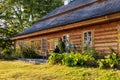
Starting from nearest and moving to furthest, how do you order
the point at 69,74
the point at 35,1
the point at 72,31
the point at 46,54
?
the point at 69,74 < the point at 72,31 < the point at 46,54 < the point at 35,1

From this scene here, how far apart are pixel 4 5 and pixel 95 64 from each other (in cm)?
3697

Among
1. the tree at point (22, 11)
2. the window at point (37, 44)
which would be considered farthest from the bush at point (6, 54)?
the tree at point (22, 11)

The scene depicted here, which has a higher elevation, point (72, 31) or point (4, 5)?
point (4, 5)

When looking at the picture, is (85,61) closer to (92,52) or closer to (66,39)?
(92,52)

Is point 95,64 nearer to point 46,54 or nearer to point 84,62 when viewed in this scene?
point 84,62

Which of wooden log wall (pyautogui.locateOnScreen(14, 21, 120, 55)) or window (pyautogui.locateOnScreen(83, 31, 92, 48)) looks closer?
wooden log wall (pyautogui.locateOnScreen(14, 21, 120, 55))

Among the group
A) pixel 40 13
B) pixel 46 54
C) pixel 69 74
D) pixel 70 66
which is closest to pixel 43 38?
pixel 46 54

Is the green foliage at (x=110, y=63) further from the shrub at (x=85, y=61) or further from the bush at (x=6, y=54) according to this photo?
the bush at (x=6, y=54)

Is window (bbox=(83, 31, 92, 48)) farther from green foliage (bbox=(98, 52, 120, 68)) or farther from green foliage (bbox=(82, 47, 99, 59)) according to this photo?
green foliage (bbox=(98, 52, 120, 68))

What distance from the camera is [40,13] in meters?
49.8

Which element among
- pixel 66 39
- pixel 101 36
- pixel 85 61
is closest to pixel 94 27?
pixel 101 36

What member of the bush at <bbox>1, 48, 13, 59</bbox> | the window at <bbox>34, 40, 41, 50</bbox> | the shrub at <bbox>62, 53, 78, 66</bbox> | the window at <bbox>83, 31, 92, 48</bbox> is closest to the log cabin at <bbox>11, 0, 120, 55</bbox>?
the window at <bbox>83, 31, 92, 48</bbox>

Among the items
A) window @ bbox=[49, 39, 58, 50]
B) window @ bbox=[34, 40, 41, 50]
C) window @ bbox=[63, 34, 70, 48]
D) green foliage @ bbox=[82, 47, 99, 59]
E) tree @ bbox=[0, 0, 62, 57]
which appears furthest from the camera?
tree @ bbox=[0, 0, 62, 57]

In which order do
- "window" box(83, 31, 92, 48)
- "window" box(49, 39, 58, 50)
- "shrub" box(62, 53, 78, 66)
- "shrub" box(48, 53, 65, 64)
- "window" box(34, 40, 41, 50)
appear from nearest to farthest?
"shrub" box(62, 53, 78, 66) < "shrub" box(48, 53, 65, 64) < "window" box(83, 31, 92, 48) < "window" box(49, 39, 58, 50) < "window" box(34, 40, 41, 50)
